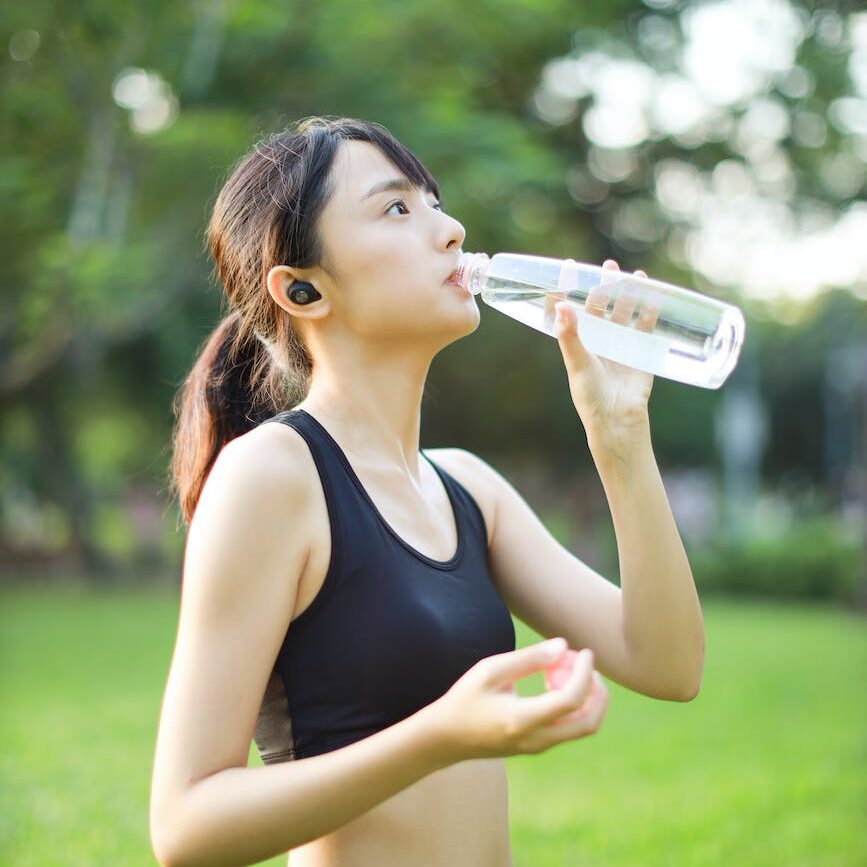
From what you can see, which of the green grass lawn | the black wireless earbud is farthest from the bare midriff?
the green grass lawn

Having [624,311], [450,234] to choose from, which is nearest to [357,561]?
[450,234]

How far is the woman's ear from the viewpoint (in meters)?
1.88

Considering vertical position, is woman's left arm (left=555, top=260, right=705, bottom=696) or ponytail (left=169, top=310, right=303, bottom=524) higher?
ponytail (left=169, top=310, right=303, bottom=524)

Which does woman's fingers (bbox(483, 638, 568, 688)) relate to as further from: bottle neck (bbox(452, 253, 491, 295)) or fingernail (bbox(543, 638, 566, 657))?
bottle neck (bbox(452, 253, 491, 295))

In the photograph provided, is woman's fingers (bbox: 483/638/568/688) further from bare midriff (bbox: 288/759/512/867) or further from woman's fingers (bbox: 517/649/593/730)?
bare midriff (bbox: 288/759/512/867)

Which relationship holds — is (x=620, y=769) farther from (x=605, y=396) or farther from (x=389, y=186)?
(x=389, y=186)

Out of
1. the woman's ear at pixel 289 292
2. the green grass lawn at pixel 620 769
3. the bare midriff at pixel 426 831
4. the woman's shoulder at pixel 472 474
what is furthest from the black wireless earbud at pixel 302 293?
the green grass lawn at pixel 620 769

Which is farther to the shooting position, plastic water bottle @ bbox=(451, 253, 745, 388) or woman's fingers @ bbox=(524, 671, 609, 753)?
plastic water bottle @ bbox=(451, 253, 745, 388)

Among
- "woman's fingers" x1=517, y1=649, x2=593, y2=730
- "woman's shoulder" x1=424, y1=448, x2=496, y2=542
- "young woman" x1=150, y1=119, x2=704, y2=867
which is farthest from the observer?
"woman's shoulder" x1=424, y1=448, x2=496, y2=542

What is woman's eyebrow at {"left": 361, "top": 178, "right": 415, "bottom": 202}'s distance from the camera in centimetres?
185

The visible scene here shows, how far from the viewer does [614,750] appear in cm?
711

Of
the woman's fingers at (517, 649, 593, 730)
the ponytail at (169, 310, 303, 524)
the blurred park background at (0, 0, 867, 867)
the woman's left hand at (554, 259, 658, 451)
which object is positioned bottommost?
the woman's fingers at (517, 649, 593, 730)

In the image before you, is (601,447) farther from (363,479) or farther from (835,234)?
(835,234)

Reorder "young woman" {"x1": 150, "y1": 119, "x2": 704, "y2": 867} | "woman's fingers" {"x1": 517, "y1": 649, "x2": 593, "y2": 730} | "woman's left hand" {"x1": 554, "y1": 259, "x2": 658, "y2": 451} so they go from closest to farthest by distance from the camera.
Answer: "woman's fingers" {"x1": 517, "y1": 649, "x2": 593, "y2": 730} < "young woman" {"x1": 150, "y1": 119, "x2": 704, "y2": 867} < "woman's left hand" {"x1": 554, "y1": 259, "x2": 658, "y2": 451}
